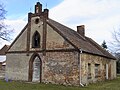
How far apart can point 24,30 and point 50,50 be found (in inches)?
223

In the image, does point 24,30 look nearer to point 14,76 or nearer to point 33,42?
point 33,42

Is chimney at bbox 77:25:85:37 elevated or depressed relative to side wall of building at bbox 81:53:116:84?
elevated

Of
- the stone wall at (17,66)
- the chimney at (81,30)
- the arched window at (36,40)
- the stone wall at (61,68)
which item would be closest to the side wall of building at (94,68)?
the stone wall at (61,68)

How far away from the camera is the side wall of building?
26.3 meters

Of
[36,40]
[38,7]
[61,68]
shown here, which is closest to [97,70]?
[61,68]

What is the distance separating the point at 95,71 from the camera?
30938 mm

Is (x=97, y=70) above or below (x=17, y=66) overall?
below

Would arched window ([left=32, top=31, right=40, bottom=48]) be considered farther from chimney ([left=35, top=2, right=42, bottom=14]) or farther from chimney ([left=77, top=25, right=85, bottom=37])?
chimney ([left=77, top=25, right=85, bottom=37])

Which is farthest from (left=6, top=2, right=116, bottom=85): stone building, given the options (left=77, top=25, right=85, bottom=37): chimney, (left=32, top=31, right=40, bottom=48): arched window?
(left=77, top=25, right=85, bottom=37): chimney

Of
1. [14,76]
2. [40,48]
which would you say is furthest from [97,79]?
[14,76]

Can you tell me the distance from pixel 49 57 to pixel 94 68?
673cm

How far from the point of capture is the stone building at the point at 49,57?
2574 centimetres

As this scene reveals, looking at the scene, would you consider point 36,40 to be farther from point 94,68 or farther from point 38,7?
point 94,68

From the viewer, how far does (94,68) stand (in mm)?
30375
